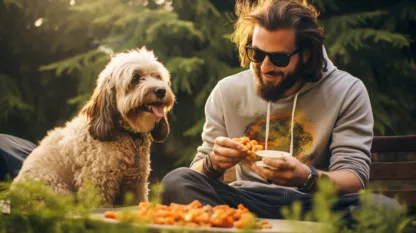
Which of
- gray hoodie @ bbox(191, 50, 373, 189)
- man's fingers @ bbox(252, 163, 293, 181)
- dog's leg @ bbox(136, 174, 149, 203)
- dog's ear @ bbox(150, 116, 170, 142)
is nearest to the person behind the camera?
man's fingers @ bbox(252, 163, 293, 181)

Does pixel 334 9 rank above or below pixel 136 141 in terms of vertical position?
above

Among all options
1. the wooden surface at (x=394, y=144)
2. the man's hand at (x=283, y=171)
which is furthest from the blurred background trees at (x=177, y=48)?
the man's hand at (x=283, y=171)

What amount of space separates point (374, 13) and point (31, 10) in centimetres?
420

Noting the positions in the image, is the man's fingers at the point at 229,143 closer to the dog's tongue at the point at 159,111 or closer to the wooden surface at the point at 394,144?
the dog's tongue at the point at 159,111

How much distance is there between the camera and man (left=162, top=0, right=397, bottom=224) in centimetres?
329

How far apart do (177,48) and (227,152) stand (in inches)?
161

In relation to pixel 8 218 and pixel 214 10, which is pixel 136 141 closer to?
pixel 8 218

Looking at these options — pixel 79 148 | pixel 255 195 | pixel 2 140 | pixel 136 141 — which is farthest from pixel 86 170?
pixel 255 195

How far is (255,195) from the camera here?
133 inches

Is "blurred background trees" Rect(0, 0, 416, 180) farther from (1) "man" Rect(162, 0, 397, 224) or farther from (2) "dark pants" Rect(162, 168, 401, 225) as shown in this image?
(2) "dark pants" Rect(162, 168, 401, 225)

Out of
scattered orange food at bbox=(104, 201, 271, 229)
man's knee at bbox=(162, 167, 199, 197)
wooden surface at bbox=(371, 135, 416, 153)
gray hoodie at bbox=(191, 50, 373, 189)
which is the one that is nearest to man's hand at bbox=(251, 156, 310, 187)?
A: man's knee at bbox=(162, 167, 199, 197)

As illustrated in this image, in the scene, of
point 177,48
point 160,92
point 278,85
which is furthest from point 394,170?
point 177,48

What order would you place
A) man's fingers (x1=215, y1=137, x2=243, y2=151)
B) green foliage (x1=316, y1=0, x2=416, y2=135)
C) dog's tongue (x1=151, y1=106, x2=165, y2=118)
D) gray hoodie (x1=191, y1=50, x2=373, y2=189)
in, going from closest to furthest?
man's fingers (x1=215, y1=137, x2=243, y2=151)
gray hoodie (x1=191, y1=50, x2=373, y2=189)
dog's tongue (x1=151, y1=106, x2=165, y2=118)
green foliage (x1=316, y1=0, x2=416, y2=135)

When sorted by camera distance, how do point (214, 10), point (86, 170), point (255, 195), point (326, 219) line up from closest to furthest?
point (326, 219) → point (255, 195) → point (86, 170) → point (214, 10)
